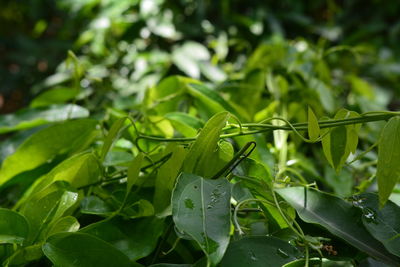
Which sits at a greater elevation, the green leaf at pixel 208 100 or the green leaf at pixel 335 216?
the green leaf at pixel 208 100

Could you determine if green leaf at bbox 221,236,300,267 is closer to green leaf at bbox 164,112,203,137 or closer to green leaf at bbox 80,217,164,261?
green leaf at bbox 80,217,164,261

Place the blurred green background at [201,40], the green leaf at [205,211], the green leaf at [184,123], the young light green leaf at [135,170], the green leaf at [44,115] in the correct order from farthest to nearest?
the blurred green background at [201,40] < the green leaf at [44,115] < the green leaf at [184,123] < the young light green leaf at [135,170] < the green leaf at [205,211]

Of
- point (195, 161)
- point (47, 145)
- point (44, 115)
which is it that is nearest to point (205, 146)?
point (195, 161)

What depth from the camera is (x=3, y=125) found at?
77cm

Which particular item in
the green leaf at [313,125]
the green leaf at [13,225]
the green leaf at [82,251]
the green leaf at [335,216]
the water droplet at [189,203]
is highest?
the green leaf at [313,125]

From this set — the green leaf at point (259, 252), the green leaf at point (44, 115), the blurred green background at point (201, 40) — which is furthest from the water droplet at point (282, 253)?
the blurred green background at point (201, 40)

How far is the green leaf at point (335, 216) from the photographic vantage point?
0.41 m

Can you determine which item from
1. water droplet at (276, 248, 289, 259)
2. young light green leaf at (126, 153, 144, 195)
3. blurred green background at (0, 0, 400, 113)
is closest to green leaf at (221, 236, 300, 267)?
water droplet at (276, 248, 289, 259)

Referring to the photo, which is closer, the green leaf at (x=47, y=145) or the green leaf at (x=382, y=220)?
the green leaf at (x=382, y=220)

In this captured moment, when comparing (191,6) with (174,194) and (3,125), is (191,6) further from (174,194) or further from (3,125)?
(174,194)

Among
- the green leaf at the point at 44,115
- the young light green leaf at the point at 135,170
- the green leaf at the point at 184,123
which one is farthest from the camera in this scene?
the green leaf at the point at 44,115

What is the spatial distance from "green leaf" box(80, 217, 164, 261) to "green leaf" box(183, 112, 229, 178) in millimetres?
63

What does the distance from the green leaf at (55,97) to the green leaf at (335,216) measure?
1.68 feet

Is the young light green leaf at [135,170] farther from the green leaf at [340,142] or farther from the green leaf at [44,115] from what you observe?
the green leaf at [44,115]
